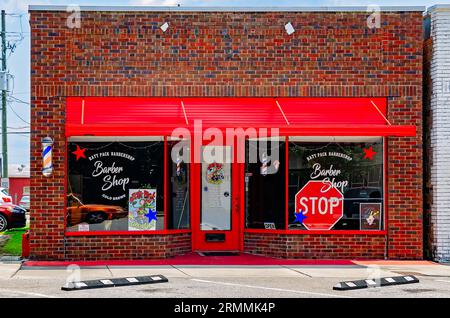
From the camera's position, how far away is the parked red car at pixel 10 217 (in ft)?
82.7

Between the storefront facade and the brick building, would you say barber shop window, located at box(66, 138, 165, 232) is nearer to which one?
the storefront facade

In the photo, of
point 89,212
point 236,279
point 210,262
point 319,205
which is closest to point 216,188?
point 210,262

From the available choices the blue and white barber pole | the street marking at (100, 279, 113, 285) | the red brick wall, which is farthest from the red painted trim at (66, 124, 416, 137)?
the street marking at (100, 279, 113, 285)

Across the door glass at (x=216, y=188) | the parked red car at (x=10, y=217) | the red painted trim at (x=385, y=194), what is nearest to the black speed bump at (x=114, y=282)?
the door glass at (x=216, y=188)

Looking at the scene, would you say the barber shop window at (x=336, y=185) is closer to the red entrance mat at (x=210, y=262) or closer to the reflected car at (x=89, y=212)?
the red entrance mat at (x=210, y=262)

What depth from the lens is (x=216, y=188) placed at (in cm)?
1705

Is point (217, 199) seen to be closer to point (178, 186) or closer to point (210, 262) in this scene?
point (178, 186)

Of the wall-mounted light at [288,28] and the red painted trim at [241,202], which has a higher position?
the wall-mounted light at [288,28]

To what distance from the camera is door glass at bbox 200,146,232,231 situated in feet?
55.7

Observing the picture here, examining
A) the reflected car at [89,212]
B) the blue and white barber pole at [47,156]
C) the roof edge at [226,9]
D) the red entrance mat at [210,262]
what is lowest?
the red entrance mat at [210,262]

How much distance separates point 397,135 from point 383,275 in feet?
9.84

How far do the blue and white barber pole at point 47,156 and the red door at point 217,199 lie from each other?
9.92 feet

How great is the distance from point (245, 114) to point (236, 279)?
4182 mm
